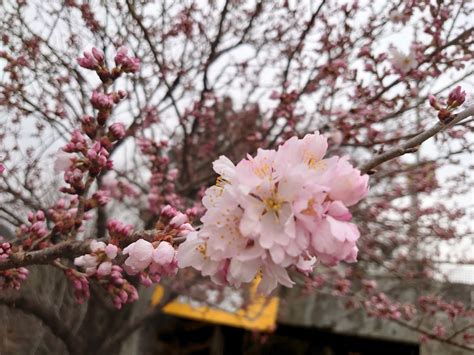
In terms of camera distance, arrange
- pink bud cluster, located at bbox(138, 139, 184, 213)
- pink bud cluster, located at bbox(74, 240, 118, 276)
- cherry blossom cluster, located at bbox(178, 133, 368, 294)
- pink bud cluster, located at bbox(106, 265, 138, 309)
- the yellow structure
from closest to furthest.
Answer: cherry blossom cluster, located at bbox(178, 133, 368, 294) < pink bud cluster, located at bbox(74, 240, 118, 276) < pink bud cluster, located at bbox(106, 265, 138, 309) < pink bud cluster, located at bbox(138, 139, 184, 213) < the yellow structure

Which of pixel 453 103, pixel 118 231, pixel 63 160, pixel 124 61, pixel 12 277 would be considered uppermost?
pixel 124 61

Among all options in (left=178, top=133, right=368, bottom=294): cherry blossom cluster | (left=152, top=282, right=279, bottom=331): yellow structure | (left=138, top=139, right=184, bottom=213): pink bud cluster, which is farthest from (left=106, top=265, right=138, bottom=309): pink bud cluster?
(left=152, top=282, right=279, bottom=331): yellow structure

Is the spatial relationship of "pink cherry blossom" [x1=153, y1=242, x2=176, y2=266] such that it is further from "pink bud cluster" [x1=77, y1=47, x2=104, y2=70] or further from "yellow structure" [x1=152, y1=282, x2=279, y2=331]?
"yellow structure" [x1=152, y1=282, x2=279, y2=331]

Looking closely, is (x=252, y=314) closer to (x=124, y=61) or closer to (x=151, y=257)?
(x=124, y=61)

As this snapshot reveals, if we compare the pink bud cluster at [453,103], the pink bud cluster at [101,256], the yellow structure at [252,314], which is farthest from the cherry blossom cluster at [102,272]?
the yellow structure at [252,314]

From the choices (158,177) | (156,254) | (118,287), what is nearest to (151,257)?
(156,254)

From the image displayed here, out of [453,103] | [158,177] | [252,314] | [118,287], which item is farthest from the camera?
[252,314]

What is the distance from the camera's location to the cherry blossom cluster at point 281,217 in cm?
88

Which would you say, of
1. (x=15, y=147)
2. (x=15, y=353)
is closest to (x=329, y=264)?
(x=15, y=353)

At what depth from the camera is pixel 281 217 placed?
907 millimetres

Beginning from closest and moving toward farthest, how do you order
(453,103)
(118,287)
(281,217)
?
(281,217), (453,103), (118,287)

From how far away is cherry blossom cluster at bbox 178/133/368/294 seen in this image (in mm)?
883

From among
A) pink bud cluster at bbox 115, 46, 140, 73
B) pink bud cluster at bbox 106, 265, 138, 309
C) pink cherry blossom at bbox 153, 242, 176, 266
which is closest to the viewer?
pink cherry blossom at bbox 153, 242, 176, 266

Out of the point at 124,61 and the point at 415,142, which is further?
the point at 124,61
